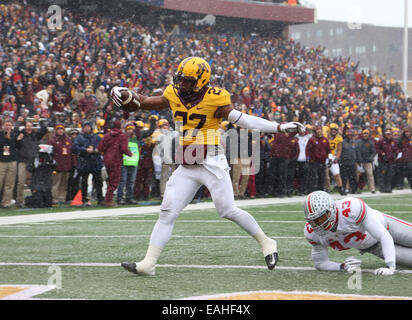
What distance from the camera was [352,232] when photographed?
5469 mm

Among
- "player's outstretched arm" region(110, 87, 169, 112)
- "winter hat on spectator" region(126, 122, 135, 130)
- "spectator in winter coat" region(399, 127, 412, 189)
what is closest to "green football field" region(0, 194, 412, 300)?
"player's outstretched arm" region(110, 87, 169, 112)

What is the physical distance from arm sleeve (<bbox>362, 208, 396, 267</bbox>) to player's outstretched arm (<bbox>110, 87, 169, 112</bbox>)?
74.2 inches

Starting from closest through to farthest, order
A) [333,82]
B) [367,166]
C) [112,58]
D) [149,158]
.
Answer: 1. [149,158]
2. [367,166]
3. [112,58]
4. [333,82]

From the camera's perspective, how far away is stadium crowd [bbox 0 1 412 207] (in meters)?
12.9

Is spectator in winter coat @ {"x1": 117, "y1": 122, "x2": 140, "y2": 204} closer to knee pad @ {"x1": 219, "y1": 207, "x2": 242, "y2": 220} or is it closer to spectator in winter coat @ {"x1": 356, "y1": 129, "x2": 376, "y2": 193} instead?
spectator in winter coat @ {"x1": 356, "y1": 129, "x2": 376, "y2": 193}

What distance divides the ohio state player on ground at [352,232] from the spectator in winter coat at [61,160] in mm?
8117

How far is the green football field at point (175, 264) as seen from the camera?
477 cm

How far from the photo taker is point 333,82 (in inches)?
1267

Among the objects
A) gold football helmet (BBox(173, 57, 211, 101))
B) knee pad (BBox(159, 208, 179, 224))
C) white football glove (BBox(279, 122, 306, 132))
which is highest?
gold football helmet (BBox(173, 57, 211, 101))

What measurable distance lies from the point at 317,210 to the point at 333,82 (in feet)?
91.1

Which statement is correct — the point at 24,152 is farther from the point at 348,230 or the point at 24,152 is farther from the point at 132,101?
the point at 348,230

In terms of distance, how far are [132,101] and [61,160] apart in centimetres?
774
